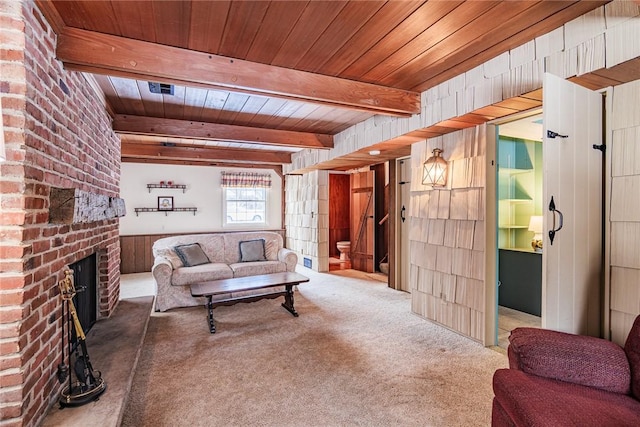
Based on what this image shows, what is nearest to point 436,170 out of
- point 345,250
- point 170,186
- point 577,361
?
point 577,361

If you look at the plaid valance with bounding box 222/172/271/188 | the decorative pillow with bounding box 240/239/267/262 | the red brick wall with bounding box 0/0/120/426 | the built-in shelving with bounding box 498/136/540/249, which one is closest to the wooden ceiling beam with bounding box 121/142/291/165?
the plaid valance with bounding box 222/172/271/188

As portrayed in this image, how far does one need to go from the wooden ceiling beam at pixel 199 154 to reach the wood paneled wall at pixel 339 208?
1570mm

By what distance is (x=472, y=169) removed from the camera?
2.99m

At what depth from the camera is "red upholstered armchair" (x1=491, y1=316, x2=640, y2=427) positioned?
1.26 meters

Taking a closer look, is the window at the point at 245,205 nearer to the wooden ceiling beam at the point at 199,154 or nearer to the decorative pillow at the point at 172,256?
the wooden ceiling beam at the point at 199,154

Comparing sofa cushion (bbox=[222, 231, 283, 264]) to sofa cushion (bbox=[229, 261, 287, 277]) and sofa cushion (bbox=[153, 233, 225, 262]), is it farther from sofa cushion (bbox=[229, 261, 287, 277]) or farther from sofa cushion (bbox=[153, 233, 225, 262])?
sofa cushion (bbox=[229, 261, 287, 277])

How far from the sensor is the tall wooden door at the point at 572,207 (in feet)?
5.63

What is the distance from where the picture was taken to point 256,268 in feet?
15.1

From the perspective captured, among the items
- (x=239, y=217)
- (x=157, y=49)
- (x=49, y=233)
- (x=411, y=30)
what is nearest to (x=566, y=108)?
(x=411, y=30)

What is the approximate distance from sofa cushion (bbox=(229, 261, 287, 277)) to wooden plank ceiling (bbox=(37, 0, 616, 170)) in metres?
2.32

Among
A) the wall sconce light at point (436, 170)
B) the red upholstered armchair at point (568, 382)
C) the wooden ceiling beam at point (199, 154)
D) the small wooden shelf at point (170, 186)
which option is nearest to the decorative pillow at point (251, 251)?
the wooden ceiling beam at point (199, 154)

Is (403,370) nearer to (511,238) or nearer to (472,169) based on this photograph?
(472,169)

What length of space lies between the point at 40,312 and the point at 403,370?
234 centimetres

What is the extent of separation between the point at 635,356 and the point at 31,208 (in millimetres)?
2906
